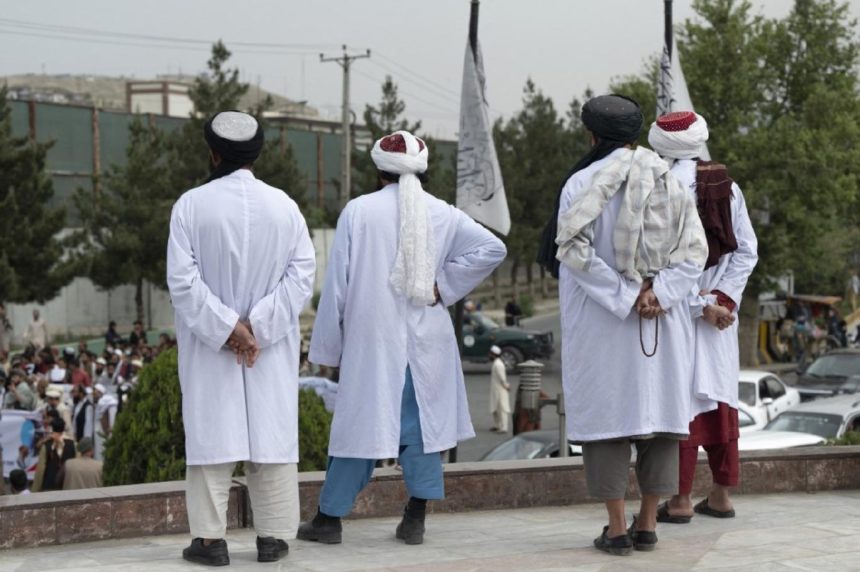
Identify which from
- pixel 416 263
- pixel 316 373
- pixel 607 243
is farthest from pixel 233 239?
pixel 316 373

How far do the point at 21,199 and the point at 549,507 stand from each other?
29.2 metres

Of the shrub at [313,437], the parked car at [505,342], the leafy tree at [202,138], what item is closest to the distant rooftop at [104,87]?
the leafy tree at [202,138]

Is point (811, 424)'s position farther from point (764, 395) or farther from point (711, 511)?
point (711, 511)

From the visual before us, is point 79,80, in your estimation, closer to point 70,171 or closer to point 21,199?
point 70,171

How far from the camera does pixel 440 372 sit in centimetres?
631

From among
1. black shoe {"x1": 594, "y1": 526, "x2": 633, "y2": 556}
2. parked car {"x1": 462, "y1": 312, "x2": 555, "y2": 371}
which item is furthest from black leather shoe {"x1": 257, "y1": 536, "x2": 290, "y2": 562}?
parked car {"x1": 462, "y1": 312, "x2": 555, "y2": 371}

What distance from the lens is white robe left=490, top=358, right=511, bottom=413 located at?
2616 centimetres

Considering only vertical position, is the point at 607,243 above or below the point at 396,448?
above

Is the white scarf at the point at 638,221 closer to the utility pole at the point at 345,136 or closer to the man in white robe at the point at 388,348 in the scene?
the man in white robe at the point at 388,348

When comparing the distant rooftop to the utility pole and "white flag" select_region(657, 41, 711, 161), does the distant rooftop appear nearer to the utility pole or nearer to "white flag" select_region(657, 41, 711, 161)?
the utility pole

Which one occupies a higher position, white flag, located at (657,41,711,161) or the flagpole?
the flagpole

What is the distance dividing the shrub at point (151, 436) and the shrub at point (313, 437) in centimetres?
72

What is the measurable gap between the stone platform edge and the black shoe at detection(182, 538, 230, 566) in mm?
874

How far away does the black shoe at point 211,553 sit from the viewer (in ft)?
18.5
